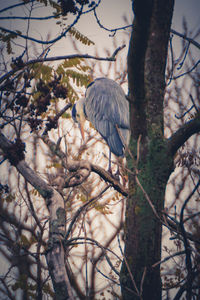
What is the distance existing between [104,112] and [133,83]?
251 cm

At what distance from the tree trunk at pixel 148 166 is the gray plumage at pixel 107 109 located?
1.69 meters

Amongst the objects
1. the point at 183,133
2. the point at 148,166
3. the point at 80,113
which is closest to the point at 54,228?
the point at 148,166

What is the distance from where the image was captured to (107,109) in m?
4.18

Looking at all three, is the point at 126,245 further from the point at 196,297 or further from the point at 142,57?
the point at 142,57

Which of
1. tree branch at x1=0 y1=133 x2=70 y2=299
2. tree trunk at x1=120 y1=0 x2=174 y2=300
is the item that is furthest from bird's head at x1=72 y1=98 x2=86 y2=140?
tree branch at x1=0 y1=133 x2=70 y2=299

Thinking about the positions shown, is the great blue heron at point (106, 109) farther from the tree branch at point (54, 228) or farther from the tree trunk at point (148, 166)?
the tree branch at point (54, 228)

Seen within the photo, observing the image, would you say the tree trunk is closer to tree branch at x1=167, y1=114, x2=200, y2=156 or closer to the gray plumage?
tree branch at x1=167, y1=114, x2=200, y2=156

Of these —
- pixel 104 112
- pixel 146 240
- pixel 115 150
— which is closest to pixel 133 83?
pixel 146 240

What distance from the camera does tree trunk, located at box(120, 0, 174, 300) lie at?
1.73 meters

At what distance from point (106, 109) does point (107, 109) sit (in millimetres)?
20

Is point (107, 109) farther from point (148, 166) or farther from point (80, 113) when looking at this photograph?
point (148, 166)

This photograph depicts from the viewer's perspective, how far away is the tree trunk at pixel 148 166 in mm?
1726

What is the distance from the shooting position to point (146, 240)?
5.90ft

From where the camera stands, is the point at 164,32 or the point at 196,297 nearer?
the point at 196,297
